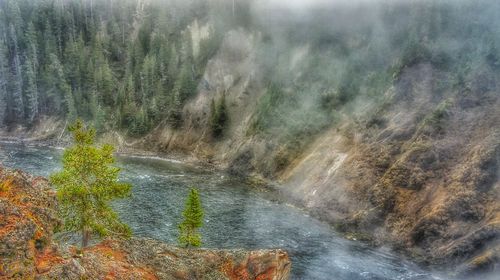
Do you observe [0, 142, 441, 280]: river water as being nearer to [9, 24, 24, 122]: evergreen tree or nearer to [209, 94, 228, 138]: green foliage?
[209, 94, 228, 138]: green foliage

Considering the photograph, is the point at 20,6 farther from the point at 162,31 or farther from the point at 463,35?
the point at 463,35

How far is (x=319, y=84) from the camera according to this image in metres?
91.4

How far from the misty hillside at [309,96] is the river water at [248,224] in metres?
4.48

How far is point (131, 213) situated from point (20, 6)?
123m

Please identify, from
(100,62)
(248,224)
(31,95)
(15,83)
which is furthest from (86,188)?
(15,83)

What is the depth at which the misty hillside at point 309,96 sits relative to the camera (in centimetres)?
5731

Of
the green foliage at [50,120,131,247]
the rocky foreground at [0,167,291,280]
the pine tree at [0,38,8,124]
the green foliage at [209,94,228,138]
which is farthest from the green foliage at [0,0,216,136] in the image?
the rocky foreground at [0,167,291,280]

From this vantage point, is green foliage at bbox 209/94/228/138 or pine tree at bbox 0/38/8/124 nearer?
green foliage at bbox 209/94/228/138

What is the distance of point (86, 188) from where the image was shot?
2997cm

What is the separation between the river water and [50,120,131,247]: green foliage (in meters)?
20.0

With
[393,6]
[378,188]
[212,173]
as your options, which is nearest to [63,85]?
[212,173]

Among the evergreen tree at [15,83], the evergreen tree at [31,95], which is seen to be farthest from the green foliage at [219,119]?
the evergreen tree at [15,83]

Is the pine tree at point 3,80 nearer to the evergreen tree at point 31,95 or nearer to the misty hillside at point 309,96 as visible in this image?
the misty hillside at point 309,96

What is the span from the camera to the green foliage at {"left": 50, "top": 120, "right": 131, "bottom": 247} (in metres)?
29.5
